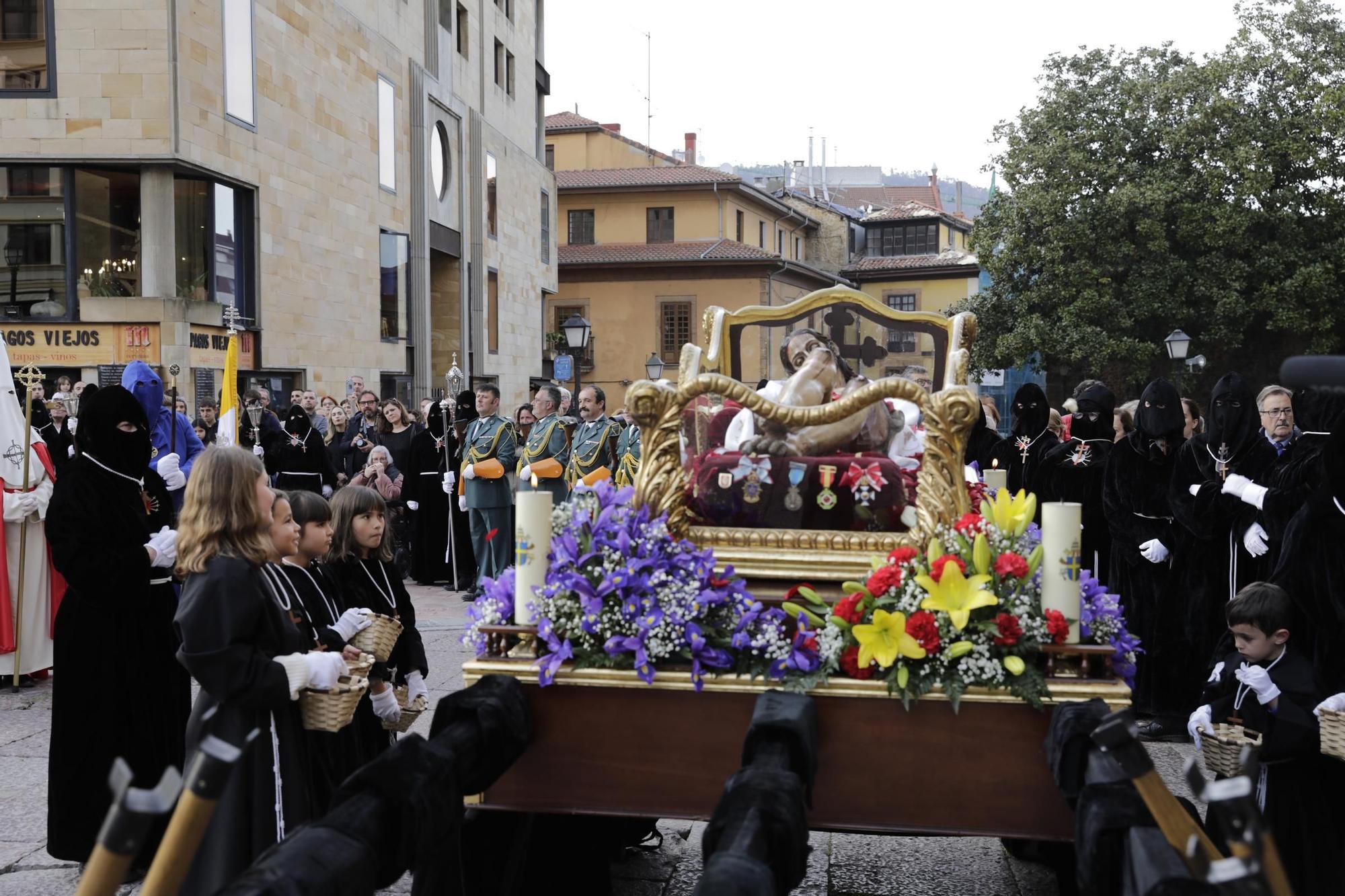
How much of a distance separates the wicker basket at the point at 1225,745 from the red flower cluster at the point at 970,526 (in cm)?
104

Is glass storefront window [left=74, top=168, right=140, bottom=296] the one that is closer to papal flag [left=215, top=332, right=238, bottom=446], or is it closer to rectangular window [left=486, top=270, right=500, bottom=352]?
papal flag [left=215, top=332, right=238, bottom=446]

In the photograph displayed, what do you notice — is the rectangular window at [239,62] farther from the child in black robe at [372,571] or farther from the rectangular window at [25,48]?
the child in black robe at [372,571]

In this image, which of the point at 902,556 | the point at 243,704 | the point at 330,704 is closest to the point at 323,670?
the point at 330,704

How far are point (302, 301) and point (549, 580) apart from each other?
19.5 metres

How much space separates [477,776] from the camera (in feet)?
11.3

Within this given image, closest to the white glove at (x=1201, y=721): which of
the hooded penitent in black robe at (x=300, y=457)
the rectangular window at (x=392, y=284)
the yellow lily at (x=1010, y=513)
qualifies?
the yellow lily at (x=1010, y=513)

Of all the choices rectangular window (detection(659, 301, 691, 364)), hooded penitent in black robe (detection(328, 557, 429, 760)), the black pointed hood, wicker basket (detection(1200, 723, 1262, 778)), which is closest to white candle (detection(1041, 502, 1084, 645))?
wicker basket (detection(1200, 723, 1262, 778))

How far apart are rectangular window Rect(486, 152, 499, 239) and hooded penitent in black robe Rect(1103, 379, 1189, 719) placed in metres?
27.6

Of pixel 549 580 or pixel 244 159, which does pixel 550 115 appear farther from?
pixel 549 580

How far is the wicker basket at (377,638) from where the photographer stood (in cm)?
425

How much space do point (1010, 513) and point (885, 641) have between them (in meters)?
0.72

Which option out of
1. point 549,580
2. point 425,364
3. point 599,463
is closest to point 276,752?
point 549,580

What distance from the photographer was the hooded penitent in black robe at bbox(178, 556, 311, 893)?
11.7 ft

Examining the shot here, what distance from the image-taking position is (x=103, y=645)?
483 cm
